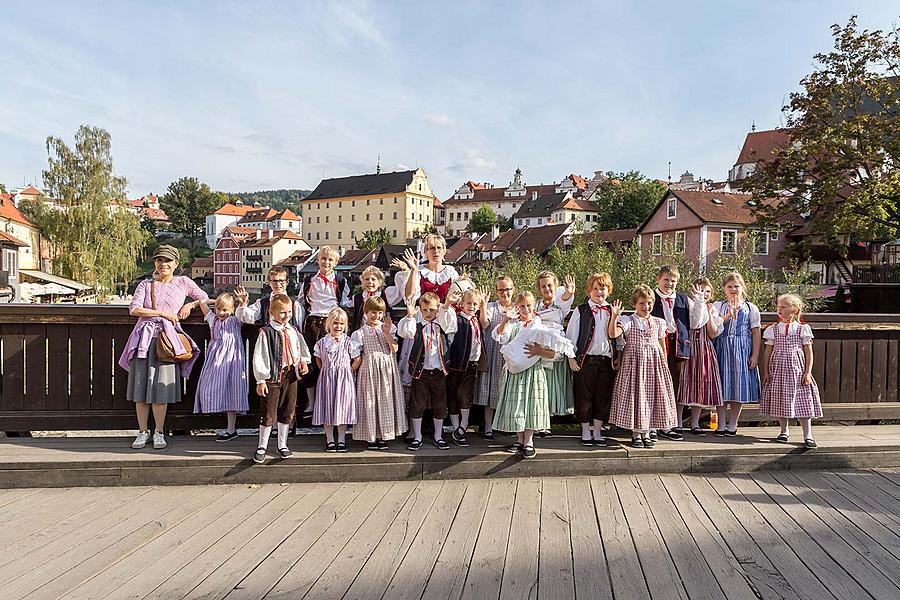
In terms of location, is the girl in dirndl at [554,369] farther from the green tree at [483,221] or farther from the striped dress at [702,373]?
the green tree at [483,221]

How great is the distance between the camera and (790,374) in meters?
4.75

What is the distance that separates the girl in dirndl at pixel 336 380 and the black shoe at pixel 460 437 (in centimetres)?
80

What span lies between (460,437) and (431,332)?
2.78 ft

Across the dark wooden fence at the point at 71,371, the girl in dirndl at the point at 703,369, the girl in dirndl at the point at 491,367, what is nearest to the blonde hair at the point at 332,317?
the dark wooden fence at the point at 71,371

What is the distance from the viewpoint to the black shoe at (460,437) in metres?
4.63

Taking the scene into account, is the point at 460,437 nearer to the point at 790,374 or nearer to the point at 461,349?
the point at 461,349

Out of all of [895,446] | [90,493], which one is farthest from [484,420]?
[895,446]

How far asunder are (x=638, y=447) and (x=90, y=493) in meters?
3.81

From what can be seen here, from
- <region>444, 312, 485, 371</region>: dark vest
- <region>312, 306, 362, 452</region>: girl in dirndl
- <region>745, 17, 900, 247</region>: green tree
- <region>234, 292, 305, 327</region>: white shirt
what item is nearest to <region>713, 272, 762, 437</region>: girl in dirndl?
<region>444, 312, 485, 371</region>: dark vest

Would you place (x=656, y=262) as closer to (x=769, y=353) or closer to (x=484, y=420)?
(x=769, y=353)

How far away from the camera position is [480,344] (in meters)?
4.66

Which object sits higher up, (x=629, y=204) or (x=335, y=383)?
(x=629, y=204)

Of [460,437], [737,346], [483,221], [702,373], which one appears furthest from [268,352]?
[483,221]

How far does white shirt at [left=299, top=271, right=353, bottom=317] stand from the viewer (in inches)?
195
